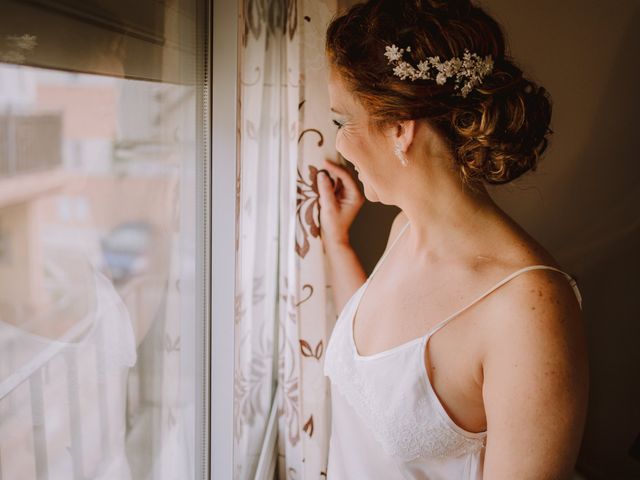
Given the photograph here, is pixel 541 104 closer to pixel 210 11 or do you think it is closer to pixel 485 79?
pixel 485 79

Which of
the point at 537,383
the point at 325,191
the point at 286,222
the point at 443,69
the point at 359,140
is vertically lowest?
the point at 537,383

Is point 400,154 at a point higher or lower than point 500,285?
higher

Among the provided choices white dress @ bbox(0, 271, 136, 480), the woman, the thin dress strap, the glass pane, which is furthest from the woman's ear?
white dress @ bbox(0, 271, 136, 480)

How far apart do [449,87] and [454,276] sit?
30 cm

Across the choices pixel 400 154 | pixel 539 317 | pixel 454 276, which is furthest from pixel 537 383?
pixel 400 154

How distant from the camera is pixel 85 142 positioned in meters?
0.58

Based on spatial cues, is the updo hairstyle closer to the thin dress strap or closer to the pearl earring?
the pearl earring

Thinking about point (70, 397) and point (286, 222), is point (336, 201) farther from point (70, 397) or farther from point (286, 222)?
point (70, 397)

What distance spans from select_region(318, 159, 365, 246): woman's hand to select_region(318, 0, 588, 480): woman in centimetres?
32

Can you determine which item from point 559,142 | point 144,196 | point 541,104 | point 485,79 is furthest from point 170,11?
point 559,142

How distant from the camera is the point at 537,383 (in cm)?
74

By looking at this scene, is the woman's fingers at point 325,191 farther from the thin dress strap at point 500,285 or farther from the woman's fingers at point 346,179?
the thin dress strap at point 500,285

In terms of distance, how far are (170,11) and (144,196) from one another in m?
0.30

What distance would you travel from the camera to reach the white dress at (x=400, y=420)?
2.95ft
